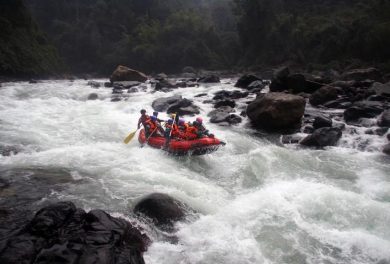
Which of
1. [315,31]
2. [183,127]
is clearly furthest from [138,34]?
[183,127]

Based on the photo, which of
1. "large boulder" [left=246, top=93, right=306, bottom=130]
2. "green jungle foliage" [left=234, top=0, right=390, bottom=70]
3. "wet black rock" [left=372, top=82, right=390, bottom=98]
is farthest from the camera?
"green jungle foliage" [left=234, top=0, right=390, bottom=70]

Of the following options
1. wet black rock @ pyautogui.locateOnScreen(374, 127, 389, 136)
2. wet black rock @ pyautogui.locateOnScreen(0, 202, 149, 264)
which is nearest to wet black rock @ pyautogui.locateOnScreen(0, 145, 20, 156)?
wet black rock @ pyautogui.locateOnScreen(0, 202, 149, 264)

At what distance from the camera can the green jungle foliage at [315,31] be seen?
81.5ft

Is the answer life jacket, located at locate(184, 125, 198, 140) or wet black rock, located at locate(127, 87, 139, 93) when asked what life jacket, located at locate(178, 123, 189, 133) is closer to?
life jacket, located at locate(184, 125, 198, 140)

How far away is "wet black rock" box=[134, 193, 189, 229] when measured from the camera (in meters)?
5.30

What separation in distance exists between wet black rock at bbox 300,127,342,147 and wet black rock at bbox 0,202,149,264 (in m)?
6.10

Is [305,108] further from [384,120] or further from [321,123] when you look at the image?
[384,120]

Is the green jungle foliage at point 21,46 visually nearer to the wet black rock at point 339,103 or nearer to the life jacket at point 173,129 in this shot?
the life jacket at point 173,129

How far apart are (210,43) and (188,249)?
115ft

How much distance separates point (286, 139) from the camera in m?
10.0

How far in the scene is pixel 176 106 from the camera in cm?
1351

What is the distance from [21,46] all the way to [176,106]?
2040 cm

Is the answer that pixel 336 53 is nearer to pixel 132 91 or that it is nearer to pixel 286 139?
pixel 132 91

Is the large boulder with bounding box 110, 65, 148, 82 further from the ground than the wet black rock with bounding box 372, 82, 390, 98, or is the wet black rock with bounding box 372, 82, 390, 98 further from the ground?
the wet black rock with bounding box 372, 82, 390, 98
